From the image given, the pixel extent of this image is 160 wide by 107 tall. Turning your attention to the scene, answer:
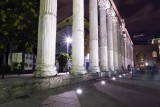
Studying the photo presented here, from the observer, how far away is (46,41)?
9.77 metres

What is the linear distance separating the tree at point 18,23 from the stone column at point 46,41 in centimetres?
859

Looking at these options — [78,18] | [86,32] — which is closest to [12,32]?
[78,18]

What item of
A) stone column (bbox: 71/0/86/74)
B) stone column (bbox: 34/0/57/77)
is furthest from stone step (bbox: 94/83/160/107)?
stone column (bbox: 71/0/86/74)

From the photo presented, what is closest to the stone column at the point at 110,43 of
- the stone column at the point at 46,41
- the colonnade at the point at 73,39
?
the colonnade at the point at 73,39

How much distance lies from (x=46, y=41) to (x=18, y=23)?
392 inches

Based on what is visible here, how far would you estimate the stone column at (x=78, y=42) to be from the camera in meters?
13.4

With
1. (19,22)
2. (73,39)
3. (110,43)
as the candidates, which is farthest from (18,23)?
(110,43)

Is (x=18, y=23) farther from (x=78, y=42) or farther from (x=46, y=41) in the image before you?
(x=46, y=41)

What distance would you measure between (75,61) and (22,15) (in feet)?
31.7

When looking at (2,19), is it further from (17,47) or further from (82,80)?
(82,80)

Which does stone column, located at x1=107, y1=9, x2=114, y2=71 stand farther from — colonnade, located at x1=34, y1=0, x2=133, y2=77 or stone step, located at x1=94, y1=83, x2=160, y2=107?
stone step, located at x1=94, y1=83, x2=160, y2=107

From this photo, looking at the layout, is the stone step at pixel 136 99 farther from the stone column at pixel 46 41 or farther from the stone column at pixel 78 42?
the stone column at pixel 78 42

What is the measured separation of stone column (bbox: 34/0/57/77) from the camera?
948cm

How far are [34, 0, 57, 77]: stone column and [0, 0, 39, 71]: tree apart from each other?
8588mm
